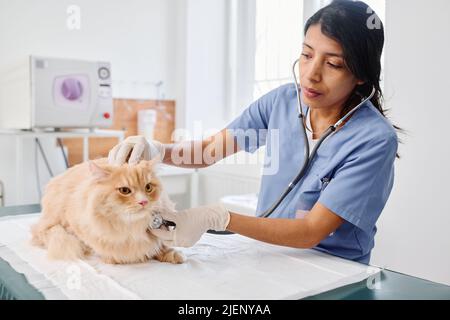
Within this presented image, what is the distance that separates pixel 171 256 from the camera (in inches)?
39.1

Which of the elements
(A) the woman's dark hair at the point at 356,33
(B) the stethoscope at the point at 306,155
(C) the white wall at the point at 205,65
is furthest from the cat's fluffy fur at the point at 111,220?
(C) the white wall at the point at 205,65

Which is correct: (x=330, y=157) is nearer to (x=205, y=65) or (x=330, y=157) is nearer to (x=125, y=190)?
(x=125, y=190)

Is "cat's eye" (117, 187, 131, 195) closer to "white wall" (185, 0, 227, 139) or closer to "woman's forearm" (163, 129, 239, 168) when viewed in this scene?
"woman's forearm" (163, 129, 239, 168)

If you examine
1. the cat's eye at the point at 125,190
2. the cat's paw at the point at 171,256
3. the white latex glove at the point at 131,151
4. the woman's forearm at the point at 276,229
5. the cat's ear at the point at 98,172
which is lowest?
the cat's paw at the point at 171,256

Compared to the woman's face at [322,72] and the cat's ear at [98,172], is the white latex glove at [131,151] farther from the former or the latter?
the woman's face at [322,72]

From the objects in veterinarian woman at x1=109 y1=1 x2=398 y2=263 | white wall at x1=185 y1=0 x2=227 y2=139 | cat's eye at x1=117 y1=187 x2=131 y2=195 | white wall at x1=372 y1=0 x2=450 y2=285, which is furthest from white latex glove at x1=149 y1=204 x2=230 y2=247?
white wall at x1=185 y1=0 x2=227 y2=139

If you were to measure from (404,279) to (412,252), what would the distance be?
1.23 meters

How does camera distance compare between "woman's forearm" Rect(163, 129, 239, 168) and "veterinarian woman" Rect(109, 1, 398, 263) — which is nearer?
"veterinarian woman" Rect(109, 1, 398, 263)

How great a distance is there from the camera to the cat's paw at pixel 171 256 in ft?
3.26

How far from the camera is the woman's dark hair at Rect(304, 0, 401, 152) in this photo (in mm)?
1104

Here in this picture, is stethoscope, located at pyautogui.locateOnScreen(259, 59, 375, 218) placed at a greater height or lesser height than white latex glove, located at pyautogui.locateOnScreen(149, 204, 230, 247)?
greater

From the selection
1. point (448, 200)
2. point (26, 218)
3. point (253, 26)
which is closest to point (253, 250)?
point (26, 218)

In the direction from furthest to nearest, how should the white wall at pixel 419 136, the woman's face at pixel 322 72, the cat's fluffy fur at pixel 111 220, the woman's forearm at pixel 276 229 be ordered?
the white wall at pixel 419 136 < the woman's face at pixel 322 72 < the woman's forearm at pixel 276 229 < the cat's fluffy fur at pixel 111 220

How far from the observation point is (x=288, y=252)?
1.10 metres
